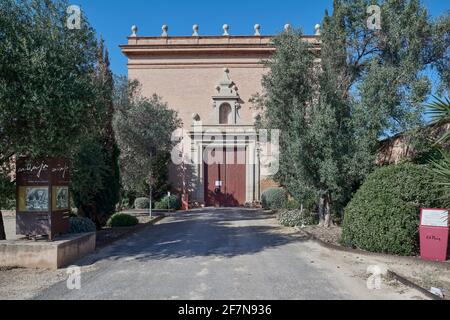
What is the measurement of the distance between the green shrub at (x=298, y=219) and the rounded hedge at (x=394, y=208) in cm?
505

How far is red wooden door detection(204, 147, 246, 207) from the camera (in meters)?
24.8

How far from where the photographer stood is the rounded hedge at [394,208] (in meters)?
8.45

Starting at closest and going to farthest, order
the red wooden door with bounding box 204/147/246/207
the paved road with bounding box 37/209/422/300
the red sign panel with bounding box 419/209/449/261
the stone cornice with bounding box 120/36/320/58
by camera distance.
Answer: the paved road with bounding box 37/209/422/300 < the red sign panel with bounding box 419/209/449/261 < the red wooden door with bounding box 204/147/246/207 < the stone cornice with bounding box 120/36/320/58

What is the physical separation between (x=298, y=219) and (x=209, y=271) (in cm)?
787

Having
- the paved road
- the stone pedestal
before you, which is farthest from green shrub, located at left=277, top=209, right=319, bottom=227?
the stone pedestal

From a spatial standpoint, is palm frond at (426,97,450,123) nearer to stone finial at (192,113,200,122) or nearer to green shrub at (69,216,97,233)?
green shrub at (69,216,97,233)

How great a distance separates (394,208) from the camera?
28.0 feet

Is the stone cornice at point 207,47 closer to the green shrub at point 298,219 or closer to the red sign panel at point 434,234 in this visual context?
the green shrub at point 298,219

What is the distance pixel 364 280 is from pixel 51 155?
21.3 ft

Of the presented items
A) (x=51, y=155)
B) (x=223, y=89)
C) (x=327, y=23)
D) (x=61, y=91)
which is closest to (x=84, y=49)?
(x=61, y=91)

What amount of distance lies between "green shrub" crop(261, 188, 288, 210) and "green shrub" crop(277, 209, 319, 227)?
4.54 metres

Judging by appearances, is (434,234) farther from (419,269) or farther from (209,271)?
(209,271)

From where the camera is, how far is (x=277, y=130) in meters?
14.0

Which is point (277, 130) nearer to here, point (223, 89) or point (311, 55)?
point (311, 55)
